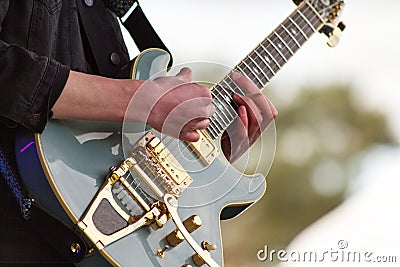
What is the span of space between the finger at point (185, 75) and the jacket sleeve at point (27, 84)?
6.6 inches

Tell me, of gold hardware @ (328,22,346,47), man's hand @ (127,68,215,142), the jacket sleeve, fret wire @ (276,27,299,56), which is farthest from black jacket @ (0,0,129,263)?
gold hardware @ (328,22,346,47)

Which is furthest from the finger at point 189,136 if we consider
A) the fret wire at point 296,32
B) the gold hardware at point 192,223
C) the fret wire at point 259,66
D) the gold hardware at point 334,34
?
the gold hardware at point 334,34

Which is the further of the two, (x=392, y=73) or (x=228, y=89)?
(x=392, y=73)

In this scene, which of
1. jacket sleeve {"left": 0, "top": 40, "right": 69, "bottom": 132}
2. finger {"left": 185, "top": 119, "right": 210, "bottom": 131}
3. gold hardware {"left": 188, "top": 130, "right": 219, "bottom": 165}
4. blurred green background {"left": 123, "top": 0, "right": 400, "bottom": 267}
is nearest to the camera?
jacket sleeve {"left": 0, "top": 40, "right": 69, "bottom": 132}

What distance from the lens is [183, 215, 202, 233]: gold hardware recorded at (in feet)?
2.93

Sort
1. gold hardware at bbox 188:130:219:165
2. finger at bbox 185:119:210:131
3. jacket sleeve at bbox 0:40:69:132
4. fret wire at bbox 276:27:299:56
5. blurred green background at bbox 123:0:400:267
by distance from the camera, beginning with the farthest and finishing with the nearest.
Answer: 1. blurred green background at bbox 123:0:400:267
2. fret wire at bbox 276:27:299:56
3. gold hardware at bbox 188:130:219:165
4. finger at bbox 185:119:210:131
5. jacket sleeve at bbox 0:40:69:132

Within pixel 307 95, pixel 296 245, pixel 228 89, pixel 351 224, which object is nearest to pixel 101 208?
pixel 228 89

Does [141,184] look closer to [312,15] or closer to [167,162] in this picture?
[167,162]

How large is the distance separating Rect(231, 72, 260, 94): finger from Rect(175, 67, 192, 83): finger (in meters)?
0.12

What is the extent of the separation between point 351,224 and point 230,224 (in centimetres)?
51

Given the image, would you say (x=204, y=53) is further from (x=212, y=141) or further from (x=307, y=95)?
(x=212, y=141)

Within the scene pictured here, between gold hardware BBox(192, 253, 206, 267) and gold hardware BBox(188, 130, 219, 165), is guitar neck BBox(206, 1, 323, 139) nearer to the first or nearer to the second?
gold hardware BBox(188, 130, 219, 165)

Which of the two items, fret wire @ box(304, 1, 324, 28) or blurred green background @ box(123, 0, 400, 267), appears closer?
fret wire @ box(304, 1, 324, 28)

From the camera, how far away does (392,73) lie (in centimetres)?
344
